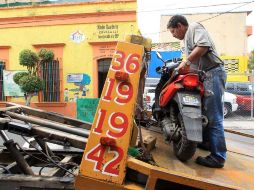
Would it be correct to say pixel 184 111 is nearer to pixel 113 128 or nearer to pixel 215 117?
pixel 215 117

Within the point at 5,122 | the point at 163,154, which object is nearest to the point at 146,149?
the point at 163,154

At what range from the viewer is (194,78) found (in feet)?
11.4

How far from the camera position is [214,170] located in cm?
329

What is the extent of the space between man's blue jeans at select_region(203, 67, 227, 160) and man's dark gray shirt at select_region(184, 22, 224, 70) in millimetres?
185

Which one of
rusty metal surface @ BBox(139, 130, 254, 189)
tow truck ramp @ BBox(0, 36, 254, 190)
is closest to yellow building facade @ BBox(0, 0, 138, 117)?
rusty metal surface @ BBox(139, 130, 254, 189)

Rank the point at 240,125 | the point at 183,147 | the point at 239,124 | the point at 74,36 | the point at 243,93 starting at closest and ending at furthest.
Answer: the point at 183,147 < the point at 240,125 < the point at 239,124 < the point at 74,36 < the point at 243,93

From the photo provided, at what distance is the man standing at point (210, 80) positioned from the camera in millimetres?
3471

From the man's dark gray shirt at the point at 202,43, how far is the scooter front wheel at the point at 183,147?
26.0 inches

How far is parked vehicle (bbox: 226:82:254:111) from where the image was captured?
62.4ft

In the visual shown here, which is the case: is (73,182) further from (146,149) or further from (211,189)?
(211,189)

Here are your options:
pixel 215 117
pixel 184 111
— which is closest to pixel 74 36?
pixel 215 117

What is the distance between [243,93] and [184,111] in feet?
55.5

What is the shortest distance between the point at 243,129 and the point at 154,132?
12.3 metres

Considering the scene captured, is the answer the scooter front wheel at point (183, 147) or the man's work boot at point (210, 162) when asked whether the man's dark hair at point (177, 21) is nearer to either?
the scooter front wheel at point (183, 147)
